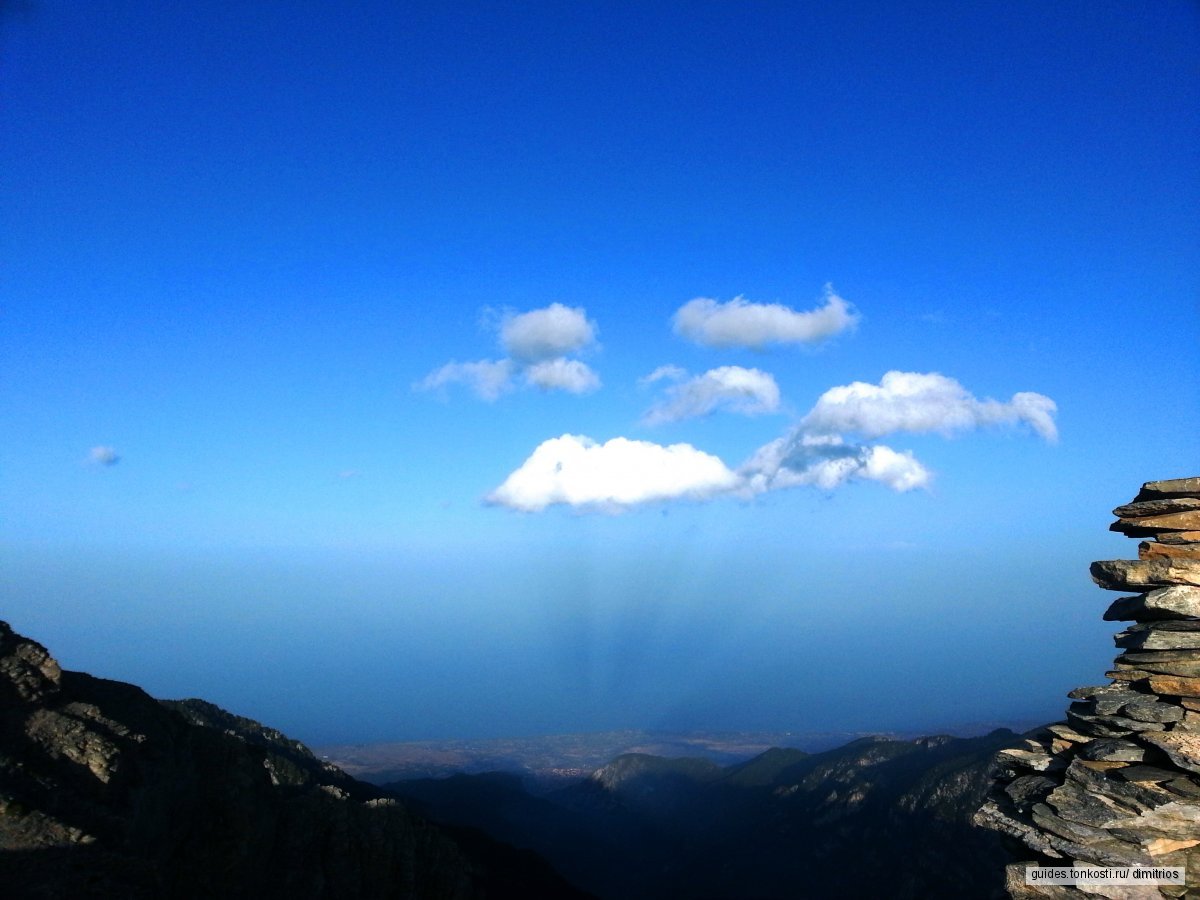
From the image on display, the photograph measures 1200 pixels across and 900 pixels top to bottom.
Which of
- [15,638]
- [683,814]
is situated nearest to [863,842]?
[683,814]

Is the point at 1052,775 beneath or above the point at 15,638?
beneath

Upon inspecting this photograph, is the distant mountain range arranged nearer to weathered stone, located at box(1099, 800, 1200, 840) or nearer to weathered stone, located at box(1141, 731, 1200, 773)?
weathered stone, located at box(1099, 800, 1200, 840)

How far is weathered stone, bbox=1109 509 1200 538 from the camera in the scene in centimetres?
1672

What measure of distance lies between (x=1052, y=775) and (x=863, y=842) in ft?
255

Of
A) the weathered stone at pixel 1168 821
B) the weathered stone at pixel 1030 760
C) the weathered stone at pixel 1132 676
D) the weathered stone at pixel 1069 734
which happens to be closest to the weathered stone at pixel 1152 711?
the weathered stone at pixel 1132 676

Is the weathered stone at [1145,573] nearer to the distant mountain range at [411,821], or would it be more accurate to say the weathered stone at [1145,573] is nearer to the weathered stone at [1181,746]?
the weathered stone at [1181,746]

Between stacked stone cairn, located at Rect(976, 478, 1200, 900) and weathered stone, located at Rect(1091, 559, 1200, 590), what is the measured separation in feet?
0.08

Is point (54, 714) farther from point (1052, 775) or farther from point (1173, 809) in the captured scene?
point (1173, 809)

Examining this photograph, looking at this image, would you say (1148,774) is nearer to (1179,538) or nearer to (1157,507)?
(1179,538)

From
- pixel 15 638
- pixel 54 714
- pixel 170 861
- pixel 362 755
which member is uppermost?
pixel 15 638

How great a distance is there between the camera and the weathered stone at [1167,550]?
54.9ft

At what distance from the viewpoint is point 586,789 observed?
142 meters

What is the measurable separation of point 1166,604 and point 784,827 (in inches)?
3644

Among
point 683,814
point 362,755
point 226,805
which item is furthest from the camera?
point 362,755
